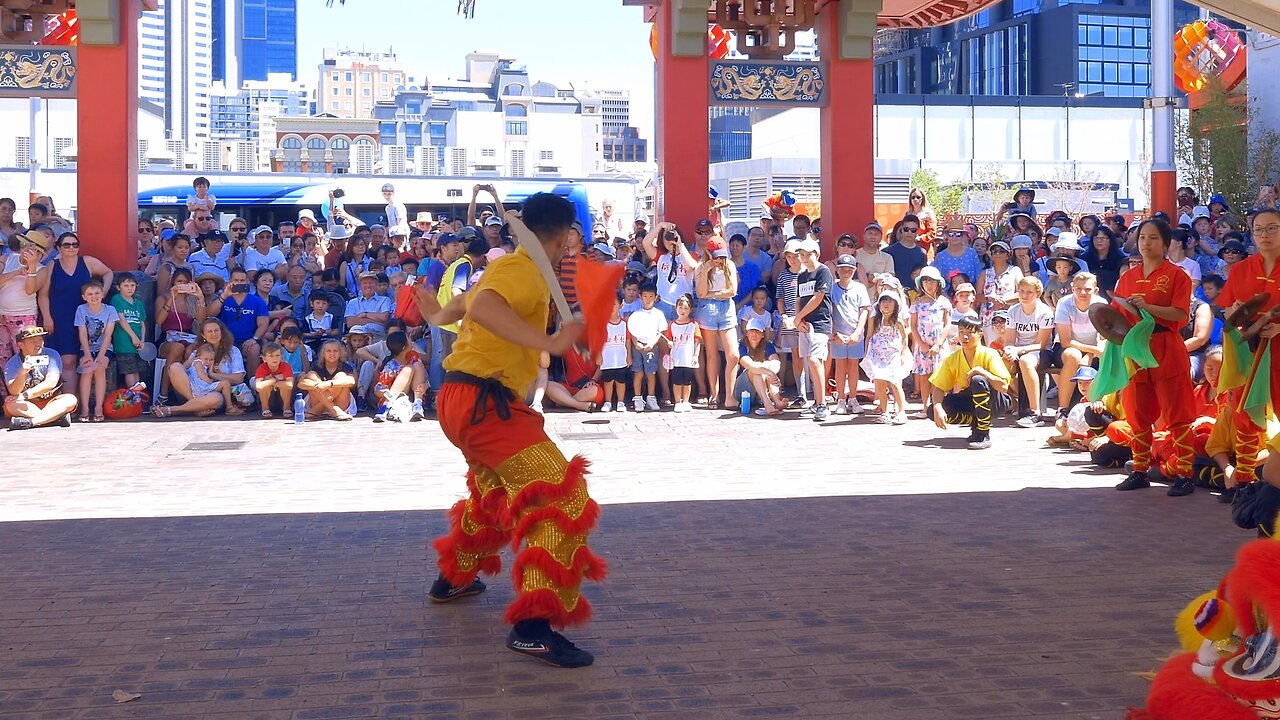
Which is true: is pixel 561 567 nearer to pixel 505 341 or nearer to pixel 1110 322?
pixel 505 341

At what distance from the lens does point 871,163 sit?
51.4ft

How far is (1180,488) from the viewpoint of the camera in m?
8.62

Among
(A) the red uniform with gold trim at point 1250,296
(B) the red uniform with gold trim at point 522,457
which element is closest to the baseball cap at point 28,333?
(B) the red uniform with gold trim at point 522,457

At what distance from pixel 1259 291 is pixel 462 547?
201 inches

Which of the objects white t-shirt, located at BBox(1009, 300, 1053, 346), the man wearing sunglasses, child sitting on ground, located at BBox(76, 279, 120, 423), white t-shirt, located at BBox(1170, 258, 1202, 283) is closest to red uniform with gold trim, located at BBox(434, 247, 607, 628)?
white t-shirt, located at BBox(1009, 300, 1053, 346)

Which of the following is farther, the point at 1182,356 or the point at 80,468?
the point at 80,468

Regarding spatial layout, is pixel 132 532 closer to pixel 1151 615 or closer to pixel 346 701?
pixel 346 701

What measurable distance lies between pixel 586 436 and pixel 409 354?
2647 millimetres

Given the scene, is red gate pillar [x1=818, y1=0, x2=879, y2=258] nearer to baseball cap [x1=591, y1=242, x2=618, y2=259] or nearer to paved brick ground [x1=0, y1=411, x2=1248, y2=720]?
baseball cap [x1=591, y1=242, x2=618, y2=259]

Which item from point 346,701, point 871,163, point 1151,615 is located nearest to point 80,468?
point 346,701

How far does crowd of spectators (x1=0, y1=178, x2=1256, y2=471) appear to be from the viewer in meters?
12.5

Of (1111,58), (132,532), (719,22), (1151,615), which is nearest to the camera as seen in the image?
(1151,615)

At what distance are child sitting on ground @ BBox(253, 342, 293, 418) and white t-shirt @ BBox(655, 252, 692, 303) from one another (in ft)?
12.9

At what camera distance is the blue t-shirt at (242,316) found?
14.0m
